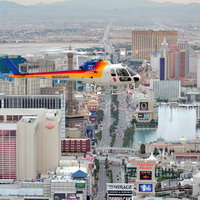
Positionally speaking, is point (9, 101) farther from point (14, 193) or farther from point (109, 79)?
point (109, 79)

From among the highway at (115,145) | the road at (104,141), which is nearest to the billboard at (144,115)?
the highway at (115,145)

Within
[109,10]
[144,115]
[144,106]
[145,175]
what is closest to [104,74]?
[145,175]

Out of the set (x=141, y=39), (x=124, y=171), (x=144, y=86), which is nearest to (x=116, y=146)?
(x=124, y=171)

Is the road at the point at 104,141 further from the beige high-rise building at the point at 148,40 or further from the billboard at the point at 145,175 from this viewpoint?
the beige high-rise building at the point at 148,40

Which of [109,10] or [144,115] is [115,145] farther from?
[109,10]

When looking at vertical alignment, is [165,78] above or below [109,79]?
below

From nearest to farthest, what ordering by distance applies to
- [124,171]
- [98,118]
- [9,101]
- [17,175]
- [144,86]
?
1. [17,175]
2. [124,171]
3. [9,101]
4. [98,118]
5. [144,86]
